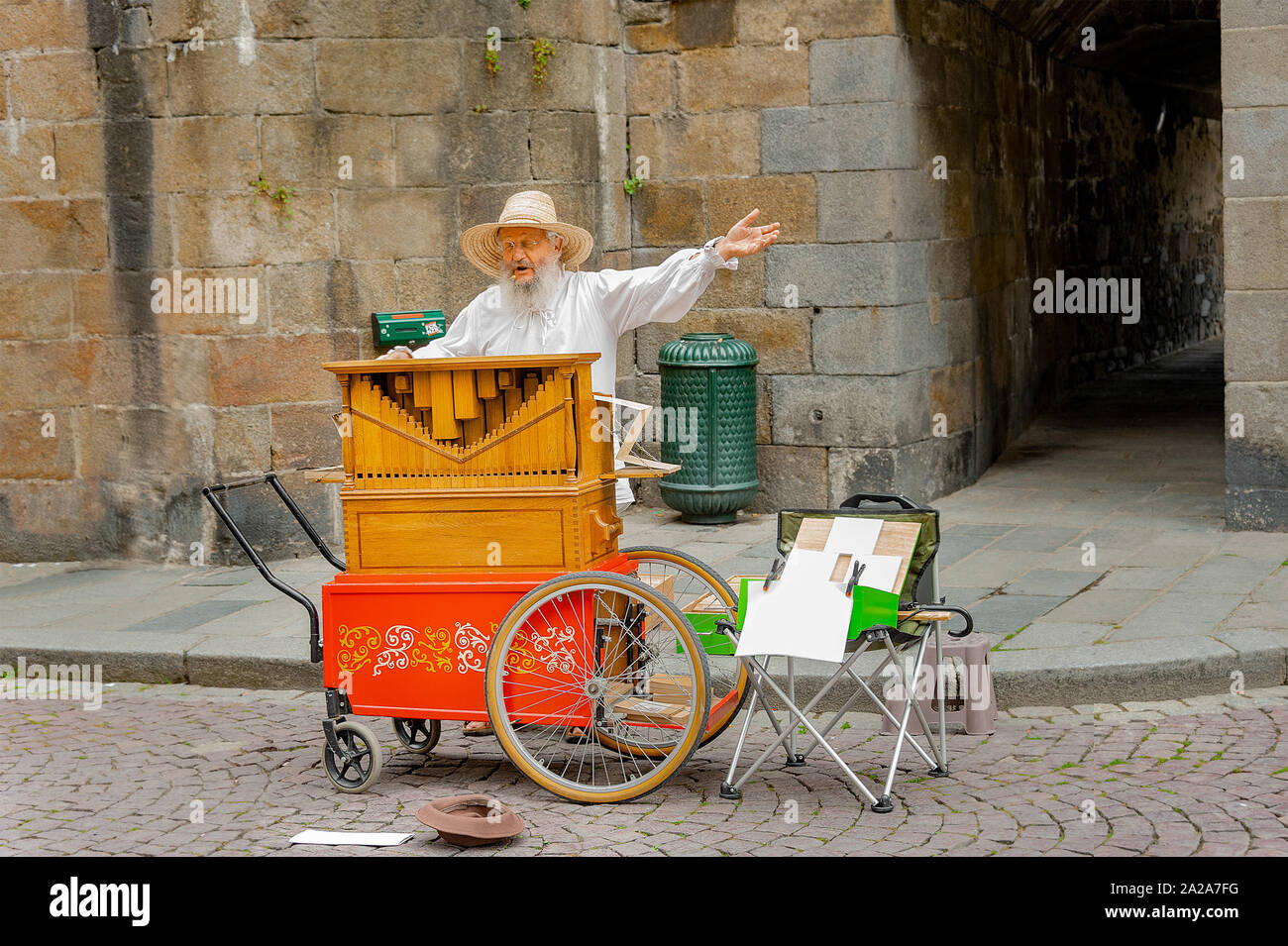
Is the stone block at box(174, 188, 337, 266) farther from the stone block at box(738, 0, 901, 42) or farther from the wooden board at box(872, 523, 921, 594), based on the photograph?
the wooden board at box(872, 523, 921, 594)

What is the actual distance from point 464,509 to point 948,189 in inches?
228

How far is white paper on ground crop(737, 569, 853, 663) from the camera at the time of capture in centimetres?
479

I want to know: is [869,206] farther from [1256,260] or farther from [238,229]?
[238,229]

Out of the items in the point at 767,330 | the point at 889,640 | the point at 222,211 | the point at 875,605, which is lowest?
the point at 889,640

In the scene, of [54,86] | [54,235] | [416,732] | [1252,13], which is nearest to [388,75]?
[54,86]

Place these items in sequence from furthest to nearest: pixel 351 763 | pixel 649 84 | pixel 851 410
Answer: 1. pixel 649 84
2. pixel 851 410
3. pixel 351 763

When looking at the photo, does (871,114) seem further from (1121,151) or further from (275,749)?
(1121,151)

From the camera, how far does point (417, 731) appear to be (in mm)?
5789

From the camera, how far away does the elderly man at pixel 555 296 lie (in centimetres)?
577

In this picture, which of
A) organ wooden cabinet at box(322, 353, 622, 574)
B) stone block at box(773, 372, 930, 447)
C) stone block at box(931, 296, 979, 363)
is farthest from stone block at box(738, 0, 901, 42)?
organ wooden cabinet at box(322, 353, 622, 574)

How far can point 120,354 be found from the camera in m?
9.07

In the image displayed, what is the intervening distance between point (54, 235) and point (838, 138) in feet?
15.1

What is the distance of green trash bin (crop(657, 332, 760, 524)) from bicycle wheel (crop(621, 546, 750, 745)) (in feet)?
11.1

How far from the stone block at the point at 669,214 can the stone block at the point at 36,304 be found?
11.3ft
